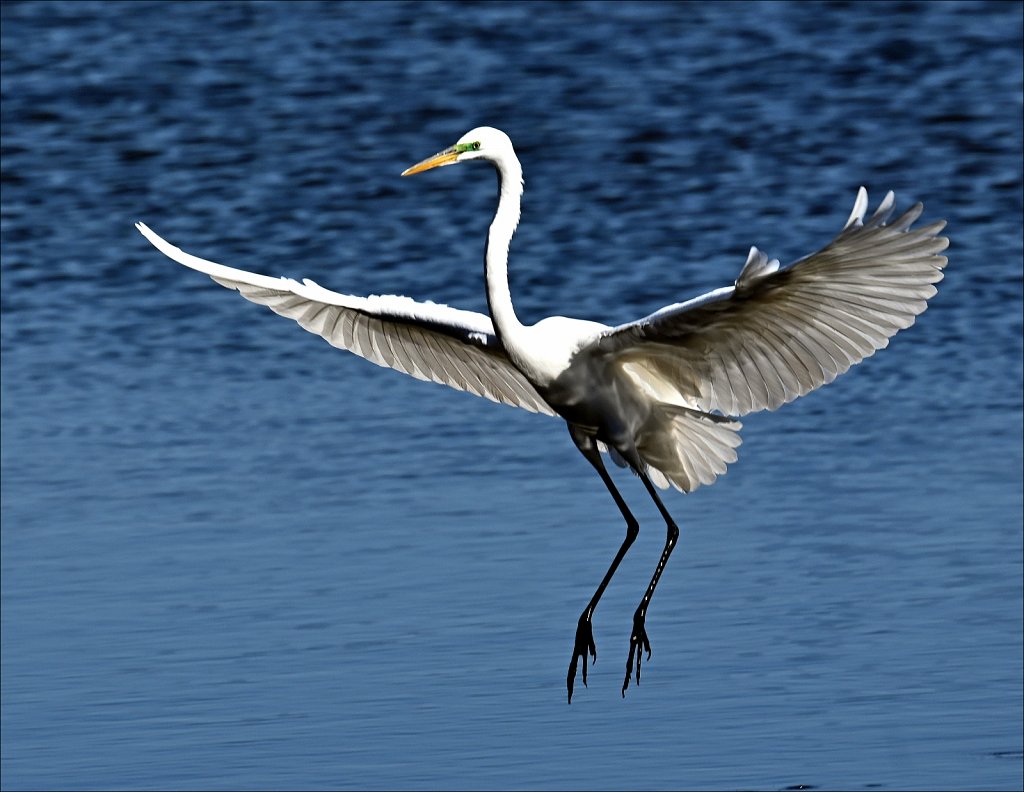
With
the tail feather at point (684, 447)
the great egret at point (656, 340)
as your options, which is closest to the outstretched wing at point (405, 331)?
the great egret at point (656, 340)

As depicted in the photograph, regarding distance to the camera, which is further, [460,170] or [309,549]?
[460,170]

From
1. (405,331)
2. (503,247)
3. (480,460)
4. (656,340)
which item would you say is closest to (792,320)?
(656,340)

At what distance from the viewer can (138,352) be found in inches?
630

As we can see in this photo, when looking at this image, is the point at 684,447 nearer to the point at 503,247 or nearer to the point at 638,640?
the point at 638,640

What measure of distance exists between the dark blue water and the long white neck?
6.65 feet

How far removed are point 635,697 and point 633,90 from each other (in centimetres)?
1336

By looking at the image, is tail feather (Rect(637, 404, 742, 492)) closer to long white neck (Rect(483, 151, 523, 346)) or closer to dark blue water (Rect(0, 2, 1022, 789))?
long white neck (Rect(483, 151, 523, 346))

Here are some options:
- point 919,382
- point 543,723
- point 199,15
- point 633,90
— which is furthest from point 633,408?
point 199,15

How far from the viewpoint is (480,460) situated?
13273 millimetres

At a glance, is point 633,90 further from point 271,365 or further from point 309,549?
point 309,549

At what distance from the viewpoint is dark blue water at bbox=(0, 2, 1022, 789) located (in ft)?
33.3

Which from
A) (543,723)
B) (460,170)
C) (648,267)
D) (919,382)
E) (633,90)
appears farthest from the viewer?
(633,90)

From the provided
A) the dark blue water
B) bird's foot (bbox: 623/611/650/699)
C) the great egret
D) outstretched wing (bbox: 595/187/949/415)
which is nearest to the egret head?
the great egret

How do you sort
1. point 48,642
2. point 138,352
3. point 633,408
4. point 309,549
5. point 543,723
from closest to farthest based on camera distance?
1. point 633,408
2. point 543,723
3. point 48,642
4. point 309,549
5. point 138,352
